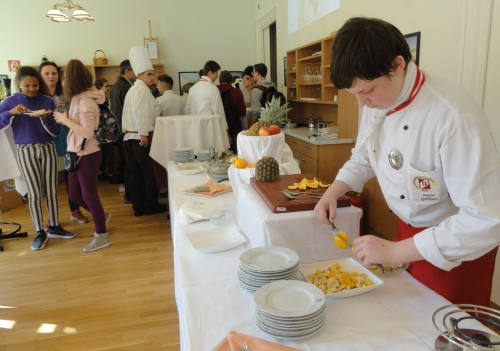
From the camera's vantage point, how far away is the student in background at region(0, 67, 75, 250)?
2.93m

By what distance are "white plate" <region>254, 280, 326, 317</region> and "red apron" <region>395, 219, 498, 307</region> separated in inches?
14.4

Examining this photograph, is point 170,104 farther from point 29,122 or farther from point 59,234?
point 59,234

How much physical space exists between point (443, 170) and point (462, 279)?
0.38 m

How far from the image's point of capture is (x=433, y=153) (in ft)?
3.04

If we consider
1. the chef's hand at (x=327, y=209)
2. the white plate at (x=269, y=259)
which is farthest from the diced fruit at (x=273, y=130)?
the white plate at (x=269, y=259)

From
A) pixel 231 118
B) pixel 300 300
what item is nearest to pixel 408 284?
pixel 300 300

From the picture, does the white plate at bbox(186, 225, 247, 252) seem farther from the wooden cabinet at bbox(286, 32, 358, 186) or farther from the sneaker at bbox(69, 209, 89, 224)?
the sneaker at bbox(69, 209, 89, 224)

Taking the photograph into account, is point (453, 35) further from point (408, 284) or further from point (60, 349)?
point (60, 349)

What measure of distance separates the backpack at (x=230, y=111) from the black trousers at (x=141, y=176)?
125cm

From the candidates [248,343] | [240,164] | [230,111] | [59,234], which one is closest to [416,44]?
[240,164]

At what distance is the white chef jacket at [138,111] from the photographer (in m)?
3.48

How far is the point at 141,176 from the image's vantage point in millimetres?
3891

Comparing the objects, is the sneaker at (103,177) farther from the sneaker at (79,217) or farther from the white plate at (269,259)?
the white plate at (269,259)

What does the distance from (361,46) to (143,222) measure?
3.29 metres
